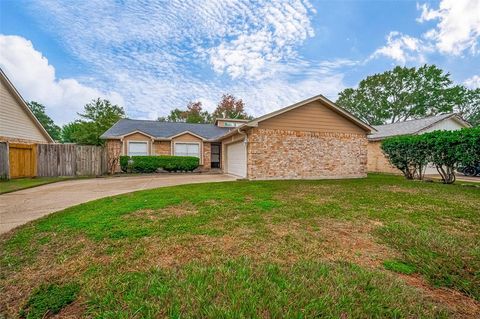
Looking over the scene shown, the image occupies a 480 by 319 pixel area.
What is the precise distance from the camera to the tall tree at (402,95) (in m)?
29.4

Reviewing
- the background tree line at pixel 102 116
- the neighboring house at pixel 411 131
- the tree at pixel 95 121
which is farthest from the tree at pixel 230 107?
the neighboring house at pixel 411 131

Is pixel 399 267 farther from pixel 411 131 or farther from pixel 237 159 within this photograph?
pixel 411 131

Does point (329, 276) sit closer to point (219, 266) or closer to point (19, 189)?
point (219, 266)

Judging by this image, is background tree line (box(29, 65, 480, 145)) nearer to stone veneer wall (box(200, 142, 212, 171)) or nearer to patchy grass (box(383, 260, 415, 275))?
stone veneer wall (box(200, 142, 212, 171))

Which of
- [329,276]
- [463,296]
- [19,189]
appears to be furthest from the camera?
[19,189]

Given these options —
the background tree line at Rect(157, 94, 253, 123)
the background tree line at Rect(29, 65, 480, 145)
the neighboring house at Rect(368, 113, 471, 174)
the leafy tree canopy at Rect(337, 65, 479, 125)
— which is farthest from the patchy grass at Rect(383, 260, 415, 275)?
the leafy tree canopy at Rect(337, 65, 479, 125)

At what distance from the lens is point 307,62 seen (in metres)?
14.1

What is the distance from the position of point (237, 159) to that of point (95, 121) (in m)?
19.7

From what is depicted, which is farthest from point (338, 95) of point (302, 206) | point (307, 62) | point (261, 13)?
point (302, 206)

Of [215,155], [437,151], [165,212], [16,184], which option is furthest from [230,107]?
[165,212]

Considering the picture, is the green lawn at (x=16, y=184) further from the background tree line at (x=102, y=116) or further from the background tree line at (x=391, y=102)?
the background tree line at (x=391, y=102)

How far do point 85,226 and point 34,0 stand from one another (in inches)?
271

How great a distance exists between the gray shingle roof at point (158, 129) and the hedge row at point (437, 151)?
12.7 meters

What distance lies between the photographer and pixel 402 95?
31359 millimetres
